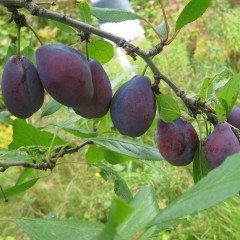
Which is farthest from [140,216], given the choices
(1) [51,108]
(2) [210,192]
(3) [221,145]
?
(1) [51,108]

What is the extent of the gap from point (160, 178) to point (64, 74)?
70.8 inches

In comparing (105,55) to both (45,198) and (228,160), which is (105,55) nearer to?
(228,160)

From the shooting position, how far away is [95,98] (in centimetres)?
56

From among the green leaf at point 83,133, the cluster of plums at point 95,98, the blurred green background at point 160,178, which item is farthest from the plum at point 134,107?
the blurred green background at point 160,178

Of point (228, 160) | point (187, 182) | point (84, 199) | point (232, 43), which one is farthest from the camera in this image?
point (232, 43)

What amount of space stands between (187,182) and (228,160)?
1.93 metres

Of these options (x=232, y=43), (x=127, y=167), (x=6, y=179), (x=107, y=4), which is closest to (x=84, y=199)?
(x=127, y=167)

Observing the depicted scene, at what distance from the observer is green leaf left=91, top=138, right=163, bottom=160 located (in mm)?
Result: 612

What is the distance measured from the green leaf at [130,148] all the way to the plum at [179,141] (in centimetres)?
4

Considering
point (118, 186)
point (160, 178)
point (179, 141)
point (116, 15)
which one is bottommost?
point (160, 178)

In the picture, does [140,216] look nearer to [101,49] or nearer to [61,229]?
[61,229]

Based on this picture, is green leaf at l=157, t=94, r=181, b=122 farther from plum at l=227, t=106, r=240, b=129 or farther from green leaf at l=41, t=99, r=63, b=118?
green leaf at l=41, t=99, r=63, b=118

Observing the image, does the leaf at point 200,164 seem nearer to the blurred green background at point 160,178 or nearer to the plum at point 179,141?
the plum at point 179,141

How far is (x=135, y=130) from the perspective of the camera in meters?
0.57
